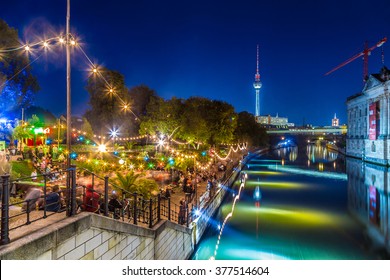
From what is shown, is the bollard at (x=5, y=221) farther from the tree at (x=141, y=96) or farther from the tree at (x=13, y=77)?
the tree at (x=141, y=96)

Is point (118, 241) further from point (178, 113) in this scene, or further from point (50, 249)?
point (178, 113)

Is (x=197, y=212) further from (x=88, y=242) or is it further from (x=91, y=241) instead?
(x=88, y=242)

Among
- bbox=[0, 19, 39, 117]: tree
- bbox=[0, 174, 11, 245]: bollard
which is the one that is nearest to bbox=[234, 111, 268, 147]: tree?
bbox=[0, 19, 39, 117]: tree

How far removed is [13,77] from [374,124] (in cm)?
7114

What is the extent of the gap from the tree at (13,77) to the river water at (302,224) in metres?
21.7

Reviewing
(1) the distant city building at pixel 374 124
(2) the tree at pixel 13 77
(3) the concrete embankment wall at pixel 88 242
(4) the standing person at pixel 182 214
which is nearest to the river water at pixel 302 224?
(4) the standing person at pixel 182 214

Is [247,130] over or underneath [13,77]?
underneath

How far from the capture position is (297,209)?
29906mm

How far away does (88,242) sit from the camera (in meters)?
7.26

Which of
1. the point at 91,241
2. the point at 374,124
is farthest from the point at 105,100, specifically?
the point at 374,124

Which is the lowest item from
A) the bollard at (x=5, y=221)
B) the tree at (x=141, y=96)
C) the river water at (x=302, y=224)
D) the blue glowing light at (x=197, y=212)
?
the river water at (x=302, y=224)

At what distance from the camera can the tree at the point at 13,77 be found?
30127mm
